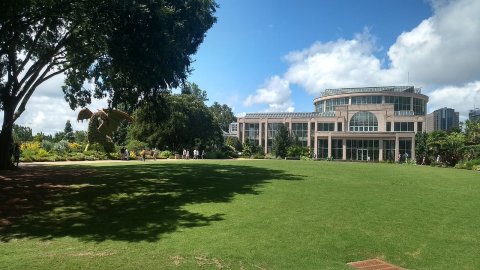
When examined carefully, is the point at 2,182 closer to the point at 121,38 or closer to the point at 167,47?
the point at 121,38

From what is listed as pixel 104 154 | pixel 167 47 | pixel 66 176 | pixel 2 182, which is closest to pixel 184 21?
pixel 167 47

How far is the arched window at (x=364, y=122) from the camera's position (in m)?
82.1

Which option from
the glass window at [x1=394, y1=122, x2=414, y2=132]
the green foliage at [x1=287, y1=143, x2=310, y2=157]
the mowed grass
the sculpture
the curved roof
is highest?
the curved roof

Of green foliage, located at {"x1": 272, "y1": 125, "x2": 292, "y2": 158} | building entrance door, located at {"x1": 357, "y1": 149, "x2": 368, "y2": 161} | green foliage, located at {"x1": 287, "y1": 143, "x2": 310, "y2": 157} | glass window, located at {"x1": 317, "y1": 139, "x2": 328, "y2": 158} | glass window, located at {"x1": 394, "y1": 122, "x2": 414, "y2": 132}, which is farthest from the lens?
glass window, located at {"x1": 394, "y1": 122, "x2": 414, "y2": 132}

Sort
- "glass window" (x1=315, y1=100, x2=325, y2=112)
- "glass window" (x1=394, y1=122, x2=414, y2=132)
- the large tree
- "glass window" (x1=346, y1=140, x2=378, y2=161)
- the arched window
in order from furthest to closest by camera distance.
Result: "glass window" (x1=315, y1=100, x2=325, y2=112) → "glass window" (x1=394, y1=122, x2=414, y2=132) → the arched window → "glass window" (x1=346, y1=140, x2=378, y2=161) → the large tree

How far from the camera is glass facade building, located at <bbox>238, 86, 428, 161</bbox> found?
75.1m

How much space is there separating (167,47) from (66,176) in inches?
309

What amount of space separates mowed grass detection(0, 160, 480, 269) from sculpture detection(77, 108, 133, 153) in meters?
31.6

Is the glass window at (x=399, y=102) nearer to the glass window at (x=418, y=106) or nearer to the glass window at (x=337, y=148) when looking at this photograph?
the glass window at (x=418, y=106)

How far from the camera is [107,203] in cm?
1295

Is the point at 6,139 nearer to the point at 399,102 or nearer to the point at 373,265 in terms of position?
the point at 373,265

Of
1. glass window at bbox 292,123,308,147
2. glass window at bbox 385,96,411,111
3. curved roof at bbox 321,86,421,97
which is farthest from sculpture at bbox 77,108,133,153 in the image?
glass window at bbox 385,96,411,111

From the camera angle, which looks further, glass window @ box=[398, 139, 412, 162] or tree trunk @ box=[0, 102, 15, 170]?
glass window @ box=[398, 139, 412, 162]

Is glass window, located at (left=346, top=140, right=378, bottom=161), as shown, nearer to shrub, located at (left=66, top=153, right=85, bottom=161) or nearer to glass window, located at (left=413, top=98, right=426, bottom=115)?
glass window, located at (left=413, top=98, right=426, bottom=115)
